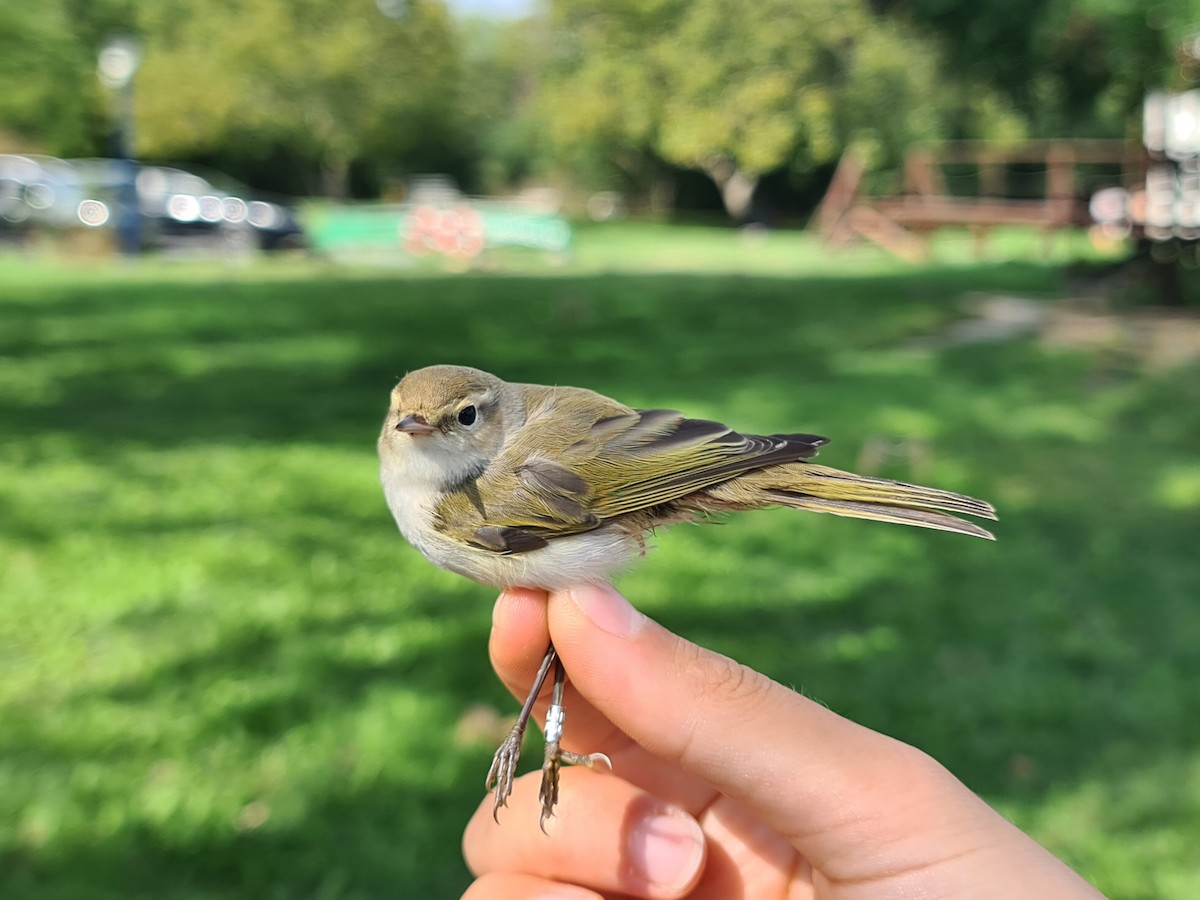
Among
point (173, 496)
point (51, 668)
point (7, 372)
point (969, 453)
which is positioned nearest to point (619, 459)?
point (51, 668)

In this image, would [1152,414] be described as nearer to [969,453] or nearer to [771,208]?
[969,453]

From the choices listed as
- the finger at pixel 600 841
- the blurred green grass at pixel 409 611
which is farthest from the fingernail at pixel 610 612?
the blurred green grass at pixel 409 611

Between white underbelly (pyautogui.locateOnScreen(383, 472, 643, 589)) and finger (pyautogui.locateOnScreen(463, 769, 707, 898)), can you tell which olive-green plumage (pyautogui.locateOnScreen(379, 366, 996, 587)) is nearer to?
white underbelly (pyautogui.locateOnScreen(383, 472, 643, 589))

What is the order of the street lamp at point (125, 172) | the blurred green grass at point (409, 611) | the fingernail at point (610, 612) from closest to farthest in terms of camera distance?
the fingernail at point (610, 612) < the blurred green grass at point (409, 611) < the street lamp at point (125, 172)

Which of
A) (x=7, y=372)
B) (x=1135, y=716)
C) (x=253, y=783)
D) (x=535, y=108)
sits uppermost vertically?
(x=535, y=108)

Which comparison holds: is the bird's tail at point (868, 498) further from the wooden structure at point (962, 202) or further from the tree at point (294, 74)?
the tree at point (294, 74)
